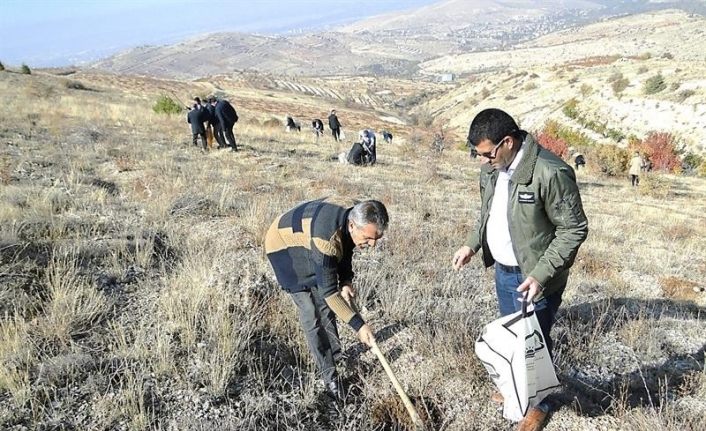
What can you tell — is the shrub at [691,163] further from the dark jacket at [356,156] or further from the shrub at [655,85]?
the dark jacket at [356,156]

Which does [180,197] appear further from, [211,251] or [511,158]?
[511,158]

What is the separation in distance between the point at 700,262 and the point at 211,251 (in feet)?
22.1

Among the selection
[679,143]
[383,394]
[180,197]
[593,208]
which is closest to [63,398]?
[383,394]

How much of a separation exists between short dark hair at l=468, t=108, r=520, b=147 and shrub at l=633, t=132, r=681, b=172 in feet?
96.2

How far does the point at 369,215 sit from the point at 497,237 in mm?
798

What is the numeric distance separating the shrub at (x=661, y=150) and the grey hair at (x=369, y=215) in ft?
97.1

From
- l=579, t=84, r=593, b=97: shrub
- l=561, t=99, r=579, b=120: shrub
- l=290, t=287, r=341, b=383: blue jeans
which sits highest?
l=290, t=287, r=341, b=383: blue jeans

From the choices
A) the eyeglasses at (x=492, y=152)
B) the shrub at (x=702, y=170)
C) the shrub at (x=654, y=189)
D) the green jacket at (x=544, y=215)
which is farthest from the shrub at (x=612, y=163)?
the eyeglasses at (x=492, y=152)

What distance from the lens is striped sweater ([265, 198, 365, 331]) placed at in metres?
2.61

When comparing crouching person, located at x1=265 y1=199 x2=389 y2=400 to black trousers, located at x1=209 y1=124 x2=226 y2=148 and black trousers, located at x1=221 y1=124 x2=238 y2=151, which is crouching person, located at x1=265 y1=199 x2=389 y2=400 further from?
black trousers, located at x1=209 y1=124 x2=226 y2=148

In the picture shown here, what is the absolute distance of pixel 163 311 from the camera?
11.9 ft

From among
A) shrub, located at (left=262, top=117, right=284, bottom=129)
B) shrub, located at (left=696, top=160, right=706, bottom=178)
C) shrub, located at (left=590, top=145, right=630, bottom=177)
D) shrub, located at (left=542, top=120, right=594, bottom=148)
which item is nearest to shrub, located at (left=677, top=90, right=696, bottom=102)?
shrub, located at (left=542, top=120, right=594, bottom=148)

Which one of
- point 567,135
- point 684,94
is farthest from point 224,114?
point 684,94

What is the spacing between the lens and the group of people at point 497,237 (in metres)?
2.38
